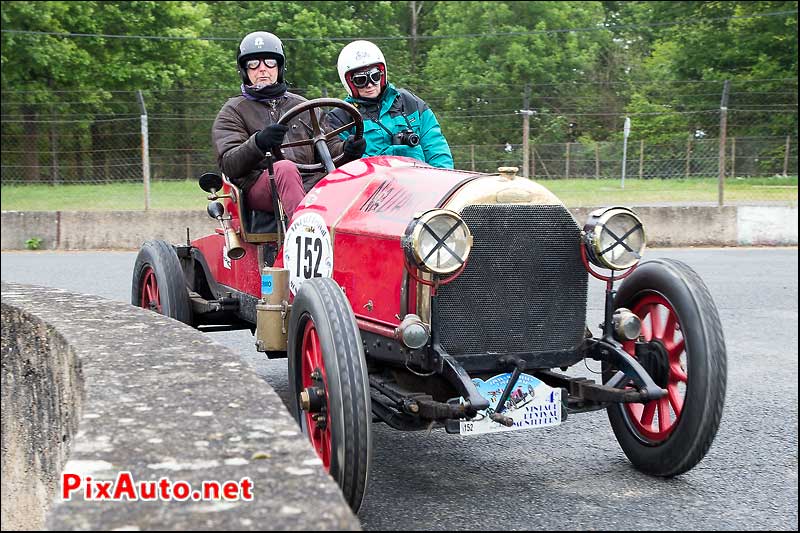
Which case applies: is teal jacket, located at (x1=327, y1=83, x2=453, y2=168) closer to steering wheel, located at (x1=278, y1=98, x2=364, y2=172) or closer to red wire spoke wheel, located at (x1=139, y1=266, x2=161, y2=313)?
steering wheel, located at (x1=278, y1=98, x2=364, y2=172)

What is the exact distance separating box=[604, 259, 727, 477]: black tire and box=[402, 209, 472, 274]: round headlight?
1029mm

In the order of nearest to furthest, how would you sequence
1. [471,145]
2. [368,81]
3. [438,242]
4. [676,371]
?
[438,242]
[676,371]
[368,81]
[471,145]

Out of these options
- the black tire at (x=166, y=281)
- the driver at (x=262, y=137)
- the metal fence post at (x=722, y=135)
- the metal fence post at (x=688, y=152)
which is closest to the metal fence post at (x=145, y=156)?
the metal fence post at (x=722, y=135)

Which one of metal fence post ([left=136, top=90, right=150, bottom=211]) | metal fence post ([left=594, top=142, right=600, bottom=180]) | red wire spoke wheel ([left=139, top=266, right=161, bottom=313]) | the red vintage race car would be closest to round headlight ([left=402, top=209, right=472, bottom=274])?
the red vintage race car

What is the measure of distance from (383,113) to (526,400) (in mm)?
2151

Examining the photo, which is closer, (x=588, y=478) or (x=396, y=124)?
(x=588, y=478)

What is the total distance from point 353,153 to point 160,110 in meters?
12.6

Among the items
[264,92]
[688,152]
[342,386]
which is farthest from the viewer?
[688,152]

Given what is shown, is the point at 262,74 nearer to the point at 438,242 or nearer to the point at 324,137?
the point at 324,137

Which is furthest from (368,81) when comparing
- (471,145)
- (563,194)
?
(563,194)

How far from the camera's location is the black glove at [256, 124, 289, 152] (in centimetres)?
499

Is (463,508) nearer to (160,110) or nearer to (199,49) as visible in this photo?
(160,110)

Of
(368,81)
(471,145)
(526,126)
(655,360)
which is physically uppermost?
(526,126)

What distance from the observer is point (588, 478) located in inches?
169
